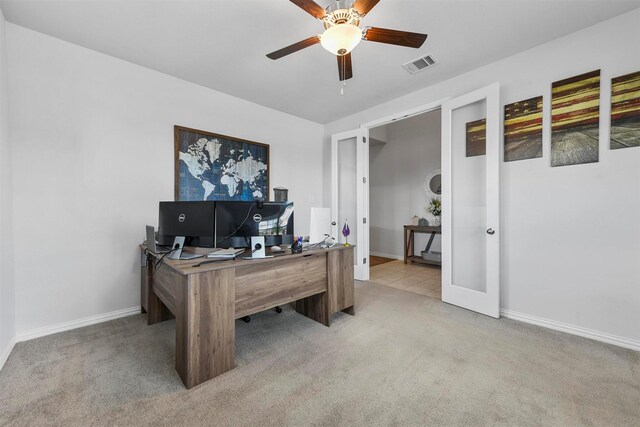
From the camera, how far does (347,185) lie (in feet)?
14.2

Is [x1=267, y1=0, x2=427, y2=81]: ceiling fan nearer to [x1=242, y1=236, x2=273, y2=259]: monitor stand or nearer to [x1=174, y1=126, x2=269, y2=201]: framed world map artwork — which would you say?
[x1=242, y1=236, x2=273, y2=259]: monitor stand

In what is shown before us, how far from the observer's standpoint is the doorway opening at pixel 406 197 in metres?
4.93

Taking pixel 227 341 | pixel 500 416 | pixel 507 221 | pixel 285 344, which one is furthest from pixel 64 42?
pixel 507 221

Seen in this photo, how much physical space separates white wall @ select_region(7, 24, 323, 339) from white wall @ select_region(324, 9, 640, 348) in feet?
12.3

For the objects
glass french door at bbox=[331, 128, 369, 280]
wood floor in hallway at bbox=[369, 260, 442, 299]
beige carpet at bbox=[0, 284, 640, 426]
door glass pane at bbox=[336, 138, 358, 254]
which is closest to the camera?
beige carpet at bbox=[0, 284, 640, 426]

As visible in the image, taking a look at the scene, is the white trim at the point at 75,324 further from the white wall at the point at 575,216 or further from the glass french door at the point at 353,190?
the white wall at the point at 575,216

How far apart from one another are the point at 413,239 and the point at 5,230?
5.64 meters

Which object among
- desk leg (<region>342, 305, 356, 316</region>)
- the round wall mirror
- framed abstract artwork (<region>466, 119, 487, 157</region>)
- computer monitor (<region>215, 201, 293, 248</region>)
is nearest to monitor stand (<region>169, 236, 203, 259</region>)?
computer monitor (<region>215, 201, 293, 248</region>)

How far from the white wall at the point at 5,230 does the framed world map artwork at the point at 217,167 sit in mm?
1263

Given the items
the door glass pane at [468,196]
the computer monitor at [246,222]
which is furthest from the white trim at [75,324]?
the door glass pane at [468,196]

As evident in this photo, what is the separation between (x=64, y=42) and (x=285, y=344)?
3.45m

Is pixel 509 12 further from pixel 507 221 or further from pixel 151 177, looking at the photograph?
pixel 151 177

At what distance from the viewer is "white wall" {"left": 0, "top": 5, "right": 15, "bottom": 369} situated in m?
1.88

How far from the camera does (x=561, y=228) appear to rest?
2.36 meters
